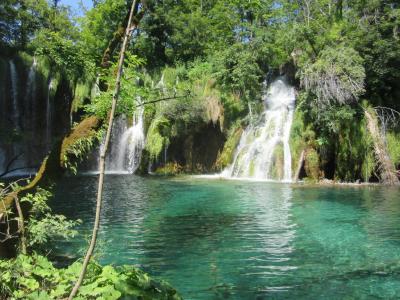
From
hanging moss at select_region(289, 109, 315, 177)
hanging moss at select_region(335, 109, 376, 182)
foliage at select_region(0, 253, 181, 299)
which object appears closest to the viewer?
foliage at select_region(0, 253, 181, 299)

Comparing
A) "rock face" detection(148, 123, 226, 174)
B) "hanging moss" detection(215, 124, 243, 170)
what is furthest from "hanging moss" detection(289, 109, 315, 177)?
"rock face" detection(148, 123, 226, 174)

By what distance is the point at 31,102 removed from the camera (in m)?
32.8

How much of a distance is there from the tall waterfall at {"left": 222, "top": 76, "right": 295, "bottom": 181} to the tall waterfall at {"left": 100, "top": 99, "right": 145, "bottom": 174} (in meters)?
6.77

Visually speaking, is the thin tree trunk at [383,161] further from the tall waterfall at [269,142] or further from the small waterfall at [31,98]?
the small waterfall at [31,98]

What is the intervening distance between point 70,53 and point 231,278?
437 cm

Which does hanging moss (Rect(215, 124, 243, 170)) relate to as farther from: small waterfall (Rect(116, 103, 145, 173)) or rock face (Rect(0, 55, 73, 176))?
rock face (Rect(0, 55, 73, 176))

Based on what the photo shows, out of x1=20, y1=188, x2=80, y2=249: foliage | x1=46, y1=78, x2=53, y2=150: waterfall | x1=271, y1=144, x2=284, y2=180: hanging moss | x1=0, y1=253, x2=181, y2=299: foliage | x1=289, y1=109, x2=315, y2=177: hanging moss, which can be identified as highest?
x1=46, y1=78, x2=53, y2=150: waterfall

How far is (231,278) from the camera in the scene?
25.5 ft

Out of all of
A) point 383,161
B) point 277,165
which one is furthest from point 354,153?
point 277,165

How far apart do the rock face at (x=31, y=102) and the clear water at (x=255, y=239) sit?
618 inches

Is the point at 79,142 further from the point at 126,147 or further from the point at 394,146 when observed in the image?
the point at 126,147

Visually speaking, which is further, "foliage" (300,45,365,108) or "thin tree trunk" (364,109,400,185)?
"foliage" (300,45,365,108)

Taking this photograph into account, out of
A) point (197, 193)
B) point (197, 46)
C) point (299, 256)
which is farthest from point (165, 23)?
point (299, 256)

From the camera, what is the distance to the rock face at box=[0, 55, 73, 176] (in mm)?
31984
